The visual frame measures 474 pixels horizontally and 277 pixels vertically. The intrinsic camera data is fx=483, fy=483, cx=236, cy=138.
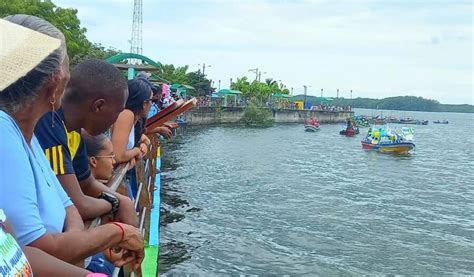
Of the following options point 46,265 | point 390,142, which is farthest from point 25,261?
point 390,142

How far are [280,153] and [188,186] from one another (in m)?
15.3

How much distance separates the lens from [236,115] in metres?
62.3

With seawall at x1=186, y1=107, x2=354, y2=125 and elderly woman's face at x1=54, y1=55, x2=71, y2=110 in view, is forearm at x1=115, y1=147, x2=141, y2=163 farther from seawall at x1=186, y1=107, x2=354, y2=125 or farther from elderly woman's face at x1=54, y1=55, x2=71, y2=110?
seawall at x1=186, y1=107, x2=354, y2=125

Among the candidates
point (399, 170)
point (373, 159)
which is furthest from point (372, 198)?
point (373, 159)

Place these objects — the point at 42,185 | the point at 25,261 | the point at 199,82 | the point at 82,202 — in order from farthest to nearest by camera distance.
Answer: the point at 199,82 → the point at 82,202 → the point at 42,185 → the point at 25,261

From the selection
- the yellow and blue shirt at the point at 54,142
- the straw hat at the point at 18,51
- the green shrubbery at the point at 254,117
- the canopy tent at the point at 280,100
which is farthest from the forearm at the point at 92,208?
the canopy tent at the point at 280,100

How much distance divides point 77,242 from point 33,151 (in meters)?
0.36

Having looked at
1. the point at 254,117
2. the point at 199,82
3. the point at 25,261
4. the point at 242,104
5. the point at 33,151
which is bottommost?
the point at 254,117

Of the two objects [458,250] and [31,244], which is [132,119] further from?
[458,250]

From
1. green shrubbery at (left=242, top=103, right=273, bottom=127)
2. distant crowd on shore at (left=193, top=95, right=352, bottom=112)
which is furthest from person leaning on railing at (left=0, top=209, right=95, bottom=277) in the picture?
green shrubbery at (left=242, top=103, right=273, bottom=127)

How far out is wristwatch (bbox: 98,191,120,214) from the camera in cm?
246

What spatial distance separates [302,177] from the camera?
23.6 m

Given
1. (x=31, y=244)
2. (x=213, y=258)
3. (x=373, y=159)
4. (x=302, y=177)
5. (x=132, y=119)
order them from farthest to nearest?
(x=373, y=159) → (x=302, y=177) → (x=213, y=258) → (x=132, y=119) → (x=31, y=244)

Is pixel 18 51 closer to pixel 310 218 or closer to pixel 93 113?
pixel 93 113
